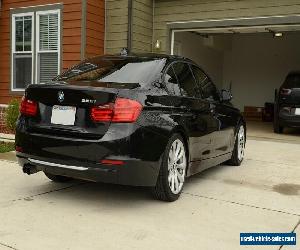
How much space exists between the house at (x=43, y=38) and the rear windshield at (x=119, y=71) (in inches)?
197

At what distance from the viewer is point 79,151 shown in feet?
13.8

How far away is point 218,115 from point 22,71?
6.90 metres

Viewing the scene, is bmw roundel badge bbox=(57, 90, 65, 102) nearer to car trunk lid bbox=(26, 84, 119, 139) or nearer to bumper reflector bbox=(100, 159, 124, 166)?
car trunk lid bbox=(26, 84, 119, 139)

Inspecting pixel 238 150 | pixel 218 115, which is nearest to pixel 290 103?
pixel 238 150

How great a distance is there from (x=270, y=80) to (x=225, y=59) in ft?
6.99

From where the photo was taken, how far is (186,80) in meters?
5.41

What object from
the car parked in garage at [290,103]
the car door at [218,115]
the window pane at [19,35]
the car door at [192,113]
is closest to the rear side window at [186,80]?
the car door at [192,113]

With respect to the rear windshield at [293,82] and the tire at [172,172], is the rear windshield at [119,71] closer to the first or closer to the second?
the tire at [172,172]

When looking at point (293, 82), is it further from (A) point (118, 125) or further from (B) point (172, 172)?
(A) point (118, 125)

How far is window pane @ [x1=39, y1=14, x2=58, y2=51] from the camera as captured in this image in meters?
10.5

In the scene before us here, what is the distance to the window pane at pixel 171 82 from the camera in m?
4.93

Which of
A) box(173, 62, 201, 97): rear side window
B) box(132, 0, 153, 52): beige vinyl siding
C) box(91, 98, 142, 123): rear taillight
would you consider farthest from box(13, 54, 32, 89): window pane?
box(91, 98, 142, 123): rear taillight

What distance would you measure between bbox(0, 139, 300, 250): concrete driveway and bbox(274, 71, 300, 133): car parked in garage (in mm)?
5046

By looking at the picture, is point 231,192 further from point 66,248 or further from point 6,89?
point 6,89
